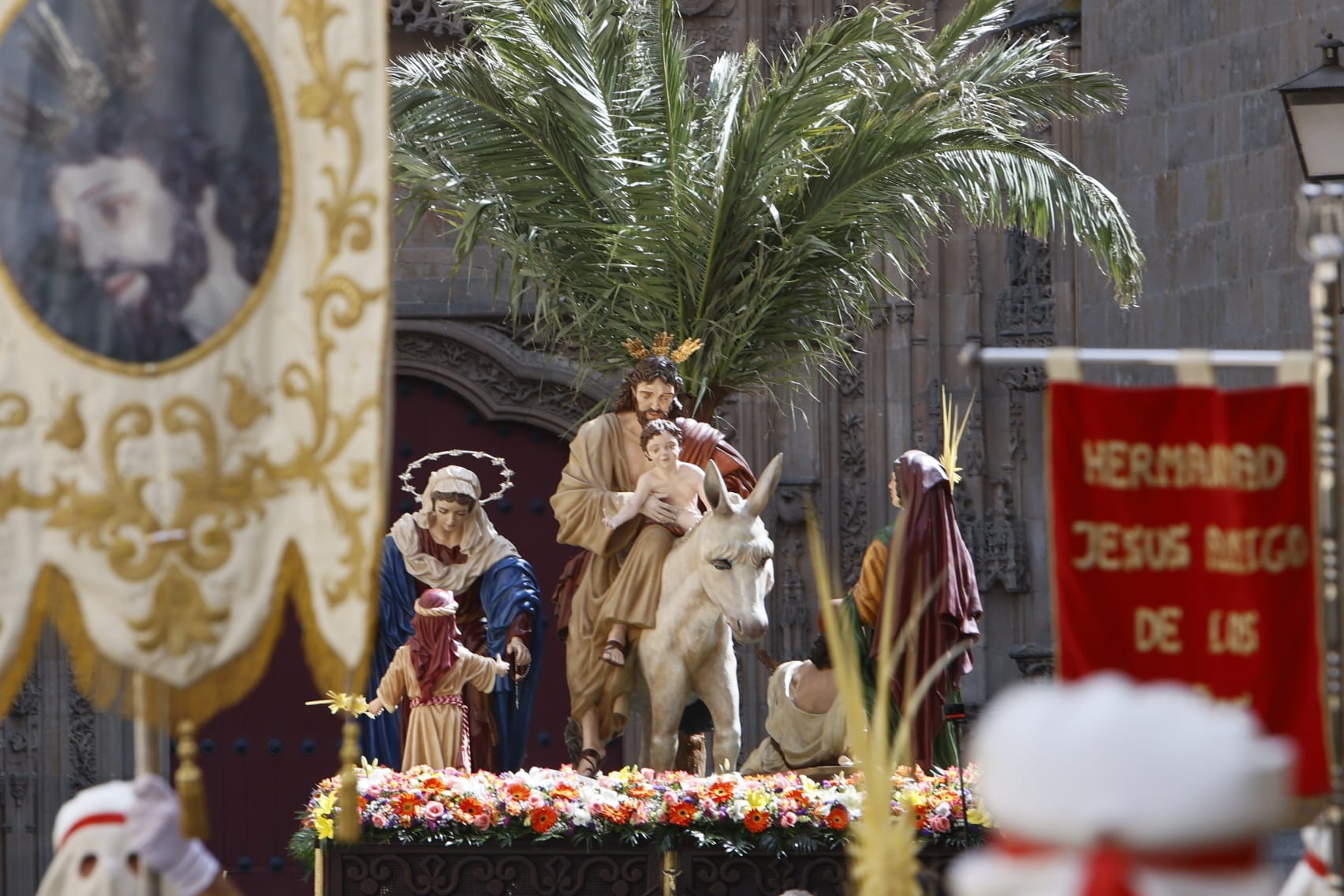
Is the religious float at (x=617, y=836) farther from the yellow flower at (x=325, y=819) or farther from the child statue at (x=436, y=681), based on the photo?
the child statue at (x=436, y=681)

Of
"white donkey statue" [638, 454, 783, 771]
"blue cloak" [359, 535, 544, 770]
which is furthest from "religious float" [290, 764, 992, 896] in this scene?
"blue cloak" [359, 535, 544, 770]

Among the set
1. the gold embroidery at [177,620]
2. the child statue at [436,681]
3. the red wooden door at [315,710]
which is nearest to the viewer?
the gold embroidery at [177,620]

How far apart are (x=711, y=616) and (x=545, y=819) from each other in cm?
146

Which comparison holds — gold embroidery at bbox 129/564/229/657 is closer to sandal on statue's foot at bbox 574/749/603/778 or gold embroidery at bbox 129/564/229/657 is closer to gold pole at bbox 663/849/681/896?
gold pole at bbox 663/849/681/896

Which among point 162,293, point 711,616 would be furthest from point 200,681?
point 711,616

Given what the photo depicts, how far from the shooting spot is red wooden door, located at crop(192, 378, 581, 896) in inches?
757

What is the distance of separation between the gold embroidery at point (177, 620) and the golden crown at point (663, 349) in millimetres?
6707

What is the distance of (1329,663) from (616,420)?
699 cm

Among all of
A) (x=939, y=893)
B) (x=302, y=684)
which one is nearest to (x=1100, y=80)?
(x=939, y=893)

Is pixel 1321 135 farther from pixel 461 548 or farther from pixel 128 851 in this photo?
pixel 128 851

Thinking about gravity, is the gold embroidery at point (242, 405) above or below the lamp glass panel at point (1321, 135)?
below

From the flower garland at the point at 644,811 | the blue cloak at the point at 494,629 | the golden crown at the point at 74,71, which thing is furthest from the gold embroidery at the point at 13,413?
the blue cloak at the point at 494,629

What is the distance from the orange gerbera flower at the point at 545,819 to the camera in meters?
11.1

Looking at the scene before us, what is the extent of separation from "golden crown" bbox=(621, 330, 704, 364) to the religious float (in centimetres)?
255
